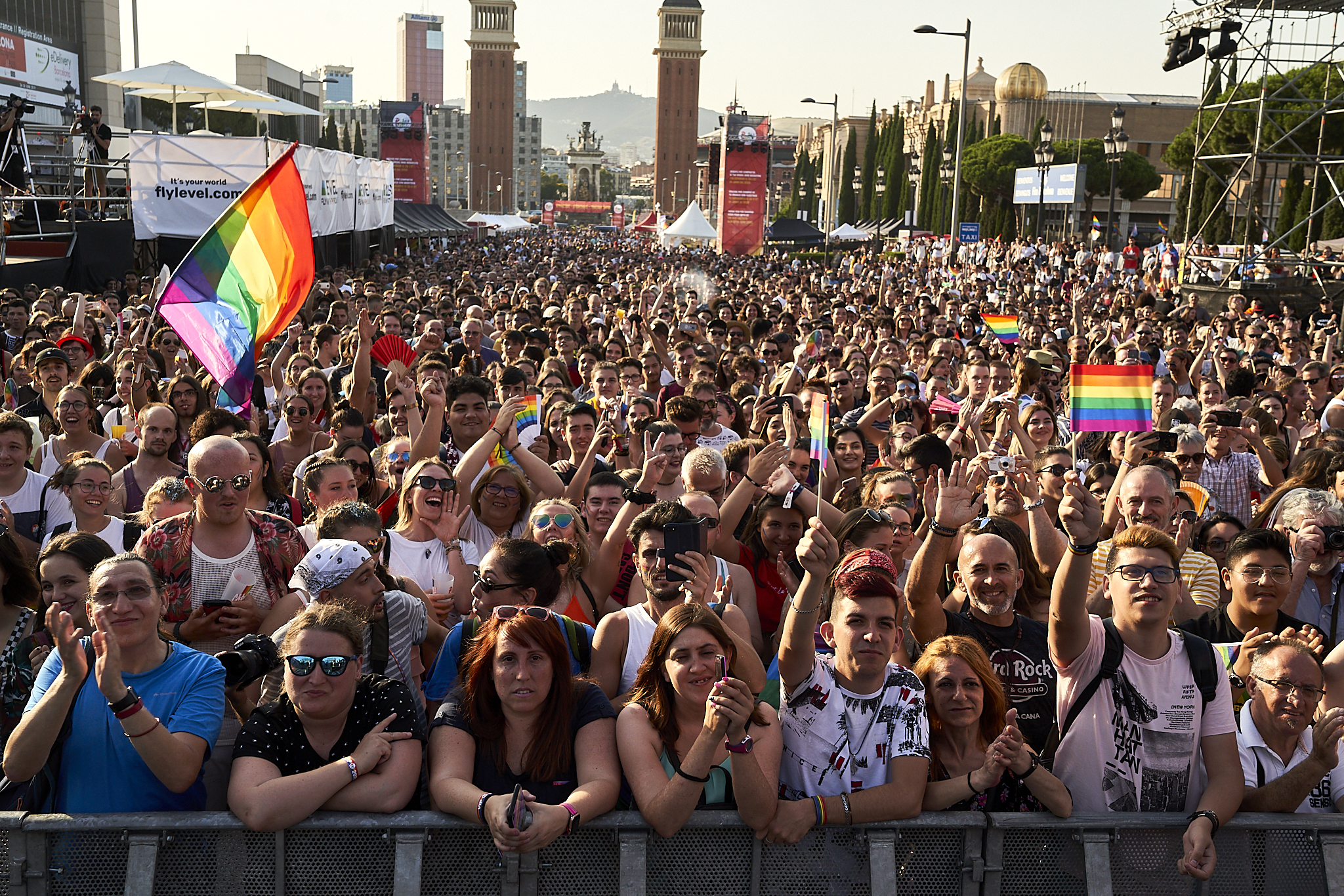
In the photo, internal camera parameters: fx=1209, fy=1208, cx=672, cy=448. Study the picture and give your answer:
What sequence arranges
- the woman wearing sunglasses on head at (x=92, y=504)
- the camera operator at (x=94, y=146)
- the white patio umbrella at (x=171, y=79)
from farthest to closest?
1. the white patio umbrella at (x=171, y=79)
2. the camera operator at (x=94, y=146)
3. the woman wearing sunglasses on head at (x=92, y=504)

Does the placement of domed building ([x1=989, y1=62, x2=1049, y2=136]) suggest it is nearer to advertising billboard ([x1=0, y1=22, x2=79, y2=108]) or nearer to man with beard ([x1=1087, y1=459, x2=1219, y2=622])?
advertising billboard ([x1=0, y1=22, x2=79, y2=108])

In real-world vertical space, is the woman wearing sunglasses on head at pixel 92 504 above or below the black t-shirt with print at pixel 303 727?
above

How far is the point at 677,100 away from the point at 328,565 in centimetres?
14952

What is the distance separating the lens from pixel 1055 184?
136ft

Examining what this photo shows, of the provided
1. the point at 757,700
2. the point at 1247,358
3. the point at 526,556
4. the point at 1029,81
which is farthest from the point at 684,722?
the point at 1029,81

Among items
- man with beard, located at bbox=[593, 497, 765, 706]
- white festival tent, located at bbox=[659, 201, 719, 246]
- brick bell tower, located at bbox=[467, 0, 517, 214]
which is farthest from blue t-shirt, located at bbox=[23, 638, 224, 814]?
brick bell tower, located at bbox=[467, 0, 517, 214]

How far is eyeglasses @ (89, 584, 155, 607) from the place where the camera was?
3506 mm

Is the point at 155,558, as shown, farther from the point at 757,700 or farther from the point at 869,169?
the point at 869,169

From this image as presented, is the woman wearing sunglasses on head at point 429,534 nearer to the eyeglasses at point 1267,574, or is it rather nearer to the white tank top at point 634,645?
the white tank top at point 634,645

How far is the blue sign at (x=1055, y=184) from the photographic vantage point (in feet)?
130

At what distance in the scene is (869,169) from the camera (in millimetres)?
77312

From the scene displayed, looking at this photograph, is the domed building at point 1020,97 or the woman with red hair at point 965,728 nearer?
the woman with red hair at point 965,728

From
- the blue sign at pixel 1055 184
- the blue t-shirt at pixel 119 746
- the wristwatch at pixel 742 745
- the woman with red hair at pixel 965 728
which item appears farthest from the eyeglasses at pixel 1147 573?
the blue sign at pixel 1055 184

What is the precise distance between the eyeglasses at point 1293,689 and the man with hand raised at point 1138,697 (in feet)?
0.62
